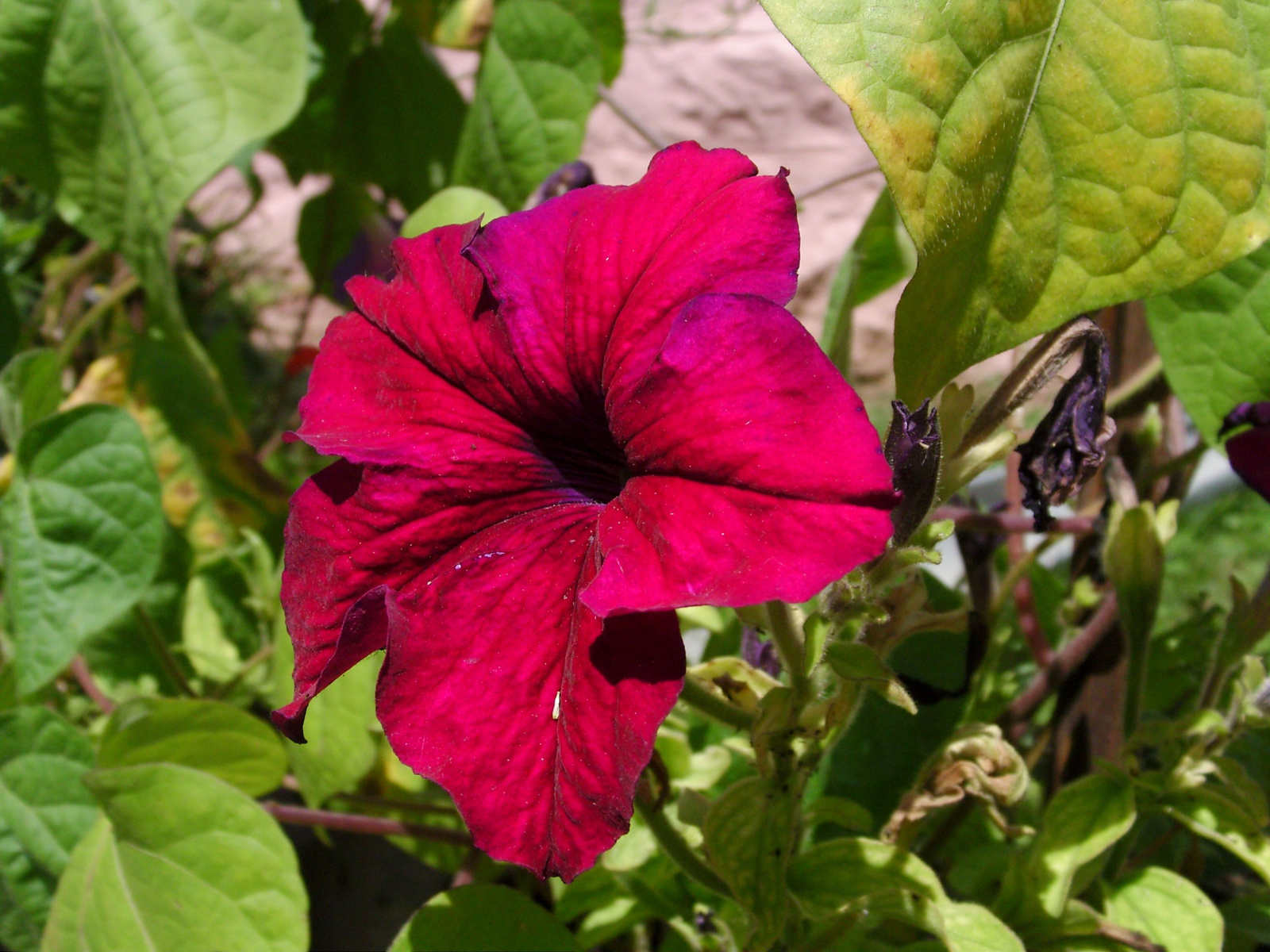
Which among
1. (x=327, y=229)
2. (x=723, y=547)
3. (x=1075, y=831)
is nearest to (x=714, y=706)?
(x=723, y=547)

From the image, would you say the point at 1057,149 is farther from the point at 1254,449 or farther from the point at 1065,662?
the point at 1065,662

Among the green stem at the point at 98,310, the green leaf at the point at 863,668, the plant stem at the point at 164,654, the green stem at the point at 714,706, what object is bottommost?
the plant stem at the point at 164,654

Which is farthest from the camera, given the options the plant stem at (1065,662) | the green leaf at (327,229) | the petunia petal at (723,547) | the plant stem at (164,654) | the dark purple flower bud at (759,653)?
the green leaf at (327,229)

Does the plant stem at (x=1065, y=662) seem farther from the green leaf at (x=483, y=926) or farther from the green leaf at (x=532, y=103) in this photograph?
the green leaf at (x=532, y=103)

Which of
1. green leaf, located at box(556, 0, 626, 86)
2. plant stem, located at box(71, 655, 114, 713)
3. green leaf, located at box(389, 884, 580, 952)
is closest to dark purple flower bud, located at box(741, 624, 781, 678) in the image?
green leaf, located at box(389, 884, 580, 952)

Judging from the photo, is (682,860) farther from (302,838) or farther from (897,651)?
(302,838)

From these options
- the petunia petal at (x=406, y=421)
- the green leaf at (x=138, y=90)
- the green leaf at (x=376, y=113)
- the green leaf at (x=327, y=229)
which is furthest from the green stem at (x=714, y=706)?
the green leaf at (x=327, y=229)
